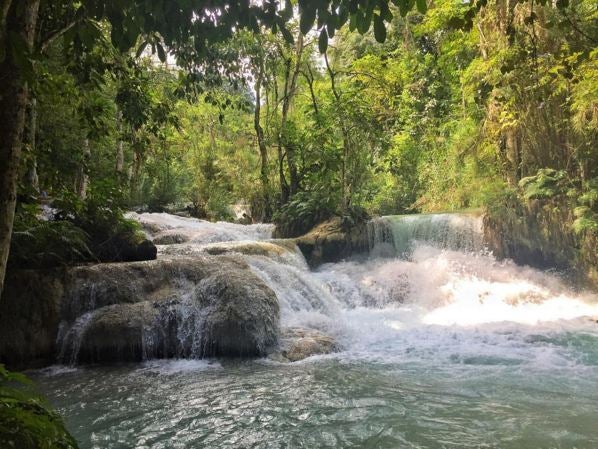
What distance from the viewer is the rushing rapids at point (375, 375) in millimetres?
4082

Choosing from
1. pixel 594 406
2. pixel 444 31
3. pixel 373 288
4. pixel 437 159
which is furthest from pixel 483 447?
pixel 444 31

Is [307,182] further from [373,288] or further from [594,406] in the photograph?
[594,406]

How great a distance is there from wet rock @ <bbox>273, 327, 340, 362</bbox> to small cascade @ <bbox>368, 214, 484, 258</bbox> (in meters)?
6.46

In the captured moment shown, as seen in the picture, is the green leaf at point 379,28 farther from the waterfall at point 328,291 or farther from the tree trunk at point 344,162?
the tree trunk at point 344,162

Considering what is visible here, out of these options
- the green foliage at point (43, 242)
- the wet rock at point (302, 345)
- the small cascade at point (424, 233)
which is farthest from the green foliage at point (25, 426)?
the small cascade at point (424, 233)

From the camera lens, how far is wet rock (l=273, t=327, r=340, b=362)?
6664mm

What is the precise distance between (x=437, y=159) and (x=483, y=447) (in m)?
15.4

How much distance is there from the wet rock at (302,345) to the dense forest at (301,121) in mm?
3276

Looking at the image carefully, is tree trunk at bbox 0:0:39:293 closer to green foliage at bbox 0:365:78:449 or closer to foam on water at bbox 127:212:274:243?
green foliage at bbox 0:365:78:449

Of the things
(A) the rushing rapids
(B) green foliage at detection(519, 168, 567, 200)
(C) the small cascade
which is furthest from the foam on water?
(B) green foliage at detection(519, 168, 567, 200)

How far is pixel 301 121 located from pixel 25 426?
20081 millimetres

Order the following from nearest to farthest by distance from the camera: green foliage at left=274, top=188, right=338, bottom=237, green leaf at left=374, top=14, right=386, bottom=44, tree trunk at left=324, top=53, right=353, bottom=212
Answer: green leaf at left=374, top=14, right=386, bottom=44 → tree trunk at left=324, top=53, right=353, bottom=212 → green foliage at left=274, top=188, right=338, bottom=237

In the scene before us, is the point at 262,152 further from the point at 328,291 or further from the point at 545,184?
the point at 545,184

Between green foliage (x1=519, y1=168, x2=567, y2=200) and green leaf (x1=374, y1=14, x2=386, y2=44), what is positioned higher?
green foliage (x1=519, y1=168, x2=567, y2=200)
